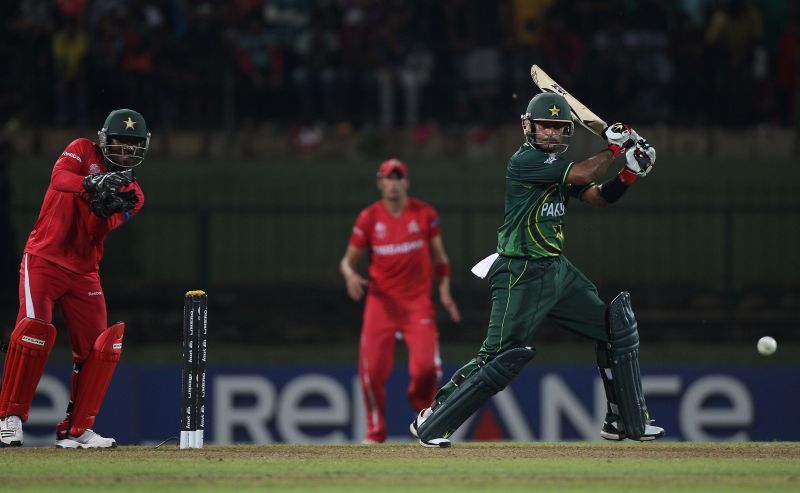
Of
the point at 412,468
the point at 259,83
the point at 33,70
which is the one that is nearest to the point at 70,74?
the point at 33,70

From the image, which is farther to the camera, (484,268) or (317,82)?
(317,82)

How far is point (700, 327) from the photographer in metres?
15.5

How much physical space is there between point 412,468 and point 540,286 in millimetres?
1420

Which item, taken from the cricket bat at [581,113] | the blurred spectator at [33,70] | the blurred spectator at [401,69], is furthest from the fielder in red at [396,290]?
the blurred spectator at [33,70]

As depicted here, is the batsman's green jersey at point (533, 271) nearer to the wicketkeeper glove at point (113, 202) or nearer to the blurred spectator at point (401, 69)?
the wicketkeeper glove at point (113, 202)

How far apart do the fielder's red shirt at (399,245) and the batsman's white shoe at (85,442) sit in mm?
3555

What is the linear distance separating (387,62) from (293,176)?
5.86ft

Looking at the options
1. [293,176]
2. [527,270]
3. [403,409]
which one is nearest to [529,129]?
[527,270]

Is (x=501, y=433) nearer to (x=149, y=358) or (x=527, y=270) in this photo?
(x=149, y=358)

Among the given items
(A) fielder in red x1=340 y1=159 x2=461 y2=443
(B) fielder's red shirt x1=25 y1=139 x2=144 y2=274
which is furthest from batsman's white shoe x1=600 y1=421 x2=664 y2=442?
(B) fielder's red shirt x1=25 y1=139 x2=144 y2=274

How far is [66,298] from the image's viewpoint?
9.35 meters

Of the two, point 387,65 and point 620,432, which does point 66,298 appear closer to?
point 620,432

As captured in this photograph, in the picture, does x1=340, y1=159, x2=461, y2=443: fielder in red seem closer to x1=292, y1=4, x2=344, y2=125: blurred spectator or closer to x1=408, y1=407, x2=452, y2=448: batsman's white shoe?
x1=408, y1=407, x2=452, y2=448: batsman's white shoe

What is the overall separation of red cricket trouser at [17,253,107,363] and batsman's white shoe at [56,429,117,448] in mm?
484
